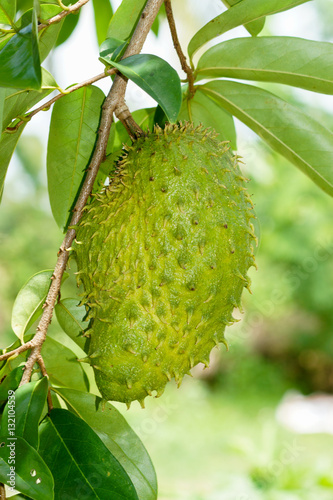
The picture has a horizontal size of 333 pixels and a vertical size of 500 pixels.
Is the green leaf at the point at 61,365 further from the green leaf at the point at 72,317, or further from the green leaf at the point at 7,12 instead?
the green leaf at the point at 7,12

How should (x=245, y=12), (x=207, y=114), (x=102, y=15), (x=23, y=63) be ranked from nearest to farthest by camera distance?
(x=23, y=63), (x=245, y=12), (x=207, y=114), (x=102, y=15)

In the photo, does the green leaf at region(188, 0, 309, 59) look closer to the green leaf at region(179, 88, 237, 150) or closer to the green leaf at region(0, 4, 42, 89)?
the green leaf at region(179, 88, 237, 150)

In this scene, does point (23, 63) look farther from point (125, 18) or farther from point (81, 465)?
point (81, 465)

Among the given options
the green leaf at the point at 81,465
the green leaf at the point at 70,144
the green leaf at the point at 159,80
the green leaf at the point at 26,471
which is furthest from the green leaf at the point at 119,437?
the green leaf at the point at 159,80

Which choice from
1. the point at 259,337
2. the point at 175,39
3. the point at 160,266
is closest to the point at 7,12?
the point at 175,39

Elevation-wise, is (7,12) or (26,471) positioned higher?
(7,12)

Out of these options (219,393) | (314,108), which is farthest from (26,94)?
(219,393)

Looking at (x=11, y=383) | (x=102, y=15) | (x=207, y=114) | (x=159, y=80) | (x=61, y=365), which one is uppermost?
(x=102, y=15)

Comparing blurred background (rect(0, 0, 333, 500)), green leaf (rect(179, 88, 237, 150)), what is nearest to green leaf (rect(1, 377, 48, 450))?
green leaf (rect(179, 88, 237, 150))
